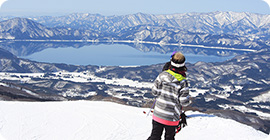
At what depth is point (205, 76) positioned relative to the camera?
483 feet

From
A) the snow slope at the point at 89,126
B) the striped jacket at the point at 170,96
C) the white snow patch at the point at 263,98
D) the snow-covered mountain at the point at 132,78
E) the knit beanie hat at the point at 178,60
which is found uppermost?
the knit beanie hat at the point at 178,60

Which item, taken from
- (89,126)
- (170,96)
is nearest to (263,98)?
(89,126)

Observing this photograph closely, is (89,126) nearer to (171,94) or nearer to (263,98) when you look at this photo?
(171,94)

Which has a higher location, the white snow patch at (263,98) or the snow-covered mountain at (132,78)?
the white snow patch at (263,98)

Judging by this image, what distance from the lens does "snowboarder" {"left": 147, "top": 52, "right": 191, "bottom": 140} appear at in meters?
5.65

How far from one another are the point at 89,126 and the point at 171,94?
6097 mm

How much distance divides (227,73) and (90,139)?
499 ft

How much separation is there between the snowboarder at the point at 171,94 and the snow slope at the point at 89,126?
4318mm

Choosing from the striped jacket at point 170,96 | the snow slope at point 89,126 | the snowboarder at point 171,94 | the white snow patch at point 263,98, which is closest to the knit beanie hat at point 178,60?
the snowboarder at point 171,94

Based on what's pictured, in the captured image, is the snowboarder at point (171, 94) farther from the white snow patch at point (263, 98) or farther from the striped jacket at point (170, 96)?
the white snow patch at point (263, 98)

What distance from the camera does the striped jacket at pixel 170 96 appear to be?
5.64 meters

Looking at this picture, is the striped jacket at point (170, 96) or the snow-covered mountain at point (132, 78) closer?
the striped jacket at point (170, 96)

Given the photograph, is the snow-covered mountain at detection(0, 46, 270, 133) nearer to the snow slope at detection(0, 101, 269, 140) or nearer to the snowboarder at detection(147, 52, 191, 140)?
the snow slope at detection(0, 101, 269, 140)

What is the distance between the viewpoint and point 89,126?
1098cm
